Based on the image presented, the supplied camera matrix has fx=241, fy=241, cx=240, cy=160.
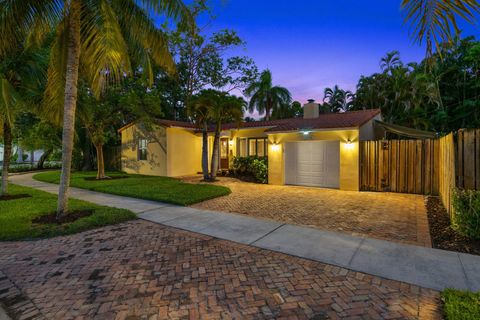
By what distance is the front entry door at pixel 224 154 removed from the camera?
17.0 metres

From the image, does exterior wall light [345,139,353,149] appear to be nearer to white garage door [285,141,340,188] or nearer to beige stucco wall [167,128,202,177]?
white garage door [285,141,340,188]

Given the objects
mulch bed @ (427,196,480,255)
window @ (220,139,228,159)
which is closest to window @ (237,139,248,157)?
window @ (220,139,228,159)

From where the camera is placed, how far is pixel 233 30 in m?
16.0

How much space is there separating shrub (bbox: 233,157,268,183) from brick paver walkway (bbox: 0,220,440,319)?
8673 mm

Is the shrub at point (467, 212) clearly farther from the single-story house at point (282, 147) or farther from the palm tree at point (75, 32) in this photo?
the palm tree at point (75, 32)

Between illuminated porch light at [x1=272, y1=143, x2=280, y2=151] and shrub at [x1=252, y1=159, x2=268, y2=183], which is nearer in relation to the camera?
illuminated porch light at [x1=272, y1=143, x2=280, y2=151]

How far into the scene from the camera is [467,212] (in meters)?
4.57

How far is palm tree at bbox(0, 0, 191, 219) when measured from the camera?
5.54 m

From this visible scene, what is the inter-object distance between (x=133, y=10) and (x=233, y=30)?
1097 cm

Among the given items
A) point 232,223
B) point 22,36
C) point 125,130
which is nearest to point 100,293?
point 232,223

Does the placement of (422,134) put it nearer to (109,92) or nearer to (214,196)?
(214,196)

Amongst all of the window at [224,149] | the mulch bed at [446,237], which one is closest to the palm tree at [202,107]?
Answer: the window at [224,149]

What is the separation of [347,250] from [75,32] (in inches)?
301

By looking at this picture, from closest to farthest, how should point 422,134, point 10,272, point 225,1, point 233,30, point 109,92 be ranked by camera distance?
1. point 10,272
2. point 422,134
3. point 109,92
4. point 225,1
5. point 233,30
